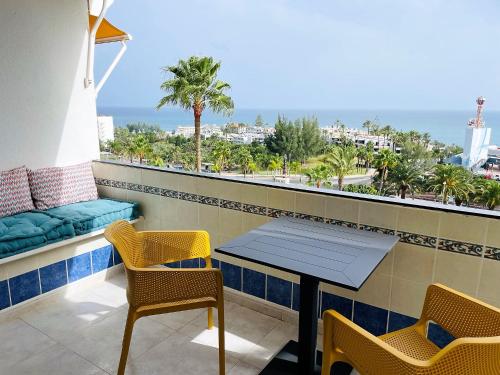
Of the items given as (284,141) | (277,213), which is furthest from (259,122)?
(277,213)

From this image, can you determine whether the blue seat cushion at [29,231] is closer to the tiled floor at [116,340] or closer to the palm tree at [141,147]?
the tiled floor at [116,340]

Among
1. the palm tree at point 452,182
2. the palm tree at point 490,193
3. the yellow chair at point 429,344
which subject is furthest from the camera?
the palm tree at point 452,182

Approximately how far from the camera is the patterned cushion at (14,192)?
277cm

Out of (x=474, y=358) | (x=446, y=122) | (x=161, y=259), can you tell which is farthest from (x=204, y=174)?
(x=446, y=122)

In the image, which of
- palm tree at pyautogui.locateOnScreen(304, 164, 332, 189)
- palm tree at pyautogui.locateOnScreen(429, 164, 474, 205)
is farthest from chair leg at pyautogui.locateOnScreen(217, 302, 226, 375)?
palm tree at pyautogui.locateOnScreen(304, 164, 332, 189)

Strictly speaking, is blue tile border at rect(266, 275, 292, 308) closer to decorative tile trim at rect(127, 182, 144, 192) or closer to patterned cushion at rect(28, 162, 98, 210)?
decorative tile trim at rect(127, 182, 144, 192)

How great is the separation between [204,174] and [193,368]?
1.33m

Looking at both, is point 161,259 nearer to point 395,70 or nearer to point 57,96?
point 57,96

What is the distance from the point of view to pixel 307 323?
66.8 inches

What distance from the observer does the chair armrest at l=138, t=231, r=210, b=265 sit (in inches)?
86.7

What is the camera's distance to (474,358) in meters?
1.02

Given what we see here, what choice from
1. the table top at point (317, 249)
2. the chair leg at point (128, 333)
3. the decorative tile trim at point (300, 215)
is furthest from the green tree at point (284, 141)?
the chair leg at point (128, 333)

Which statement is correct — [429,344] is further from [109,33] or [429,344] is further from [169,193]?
[109,33]

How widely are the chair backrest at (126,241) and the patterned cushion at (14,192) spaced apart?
1.30 meters
